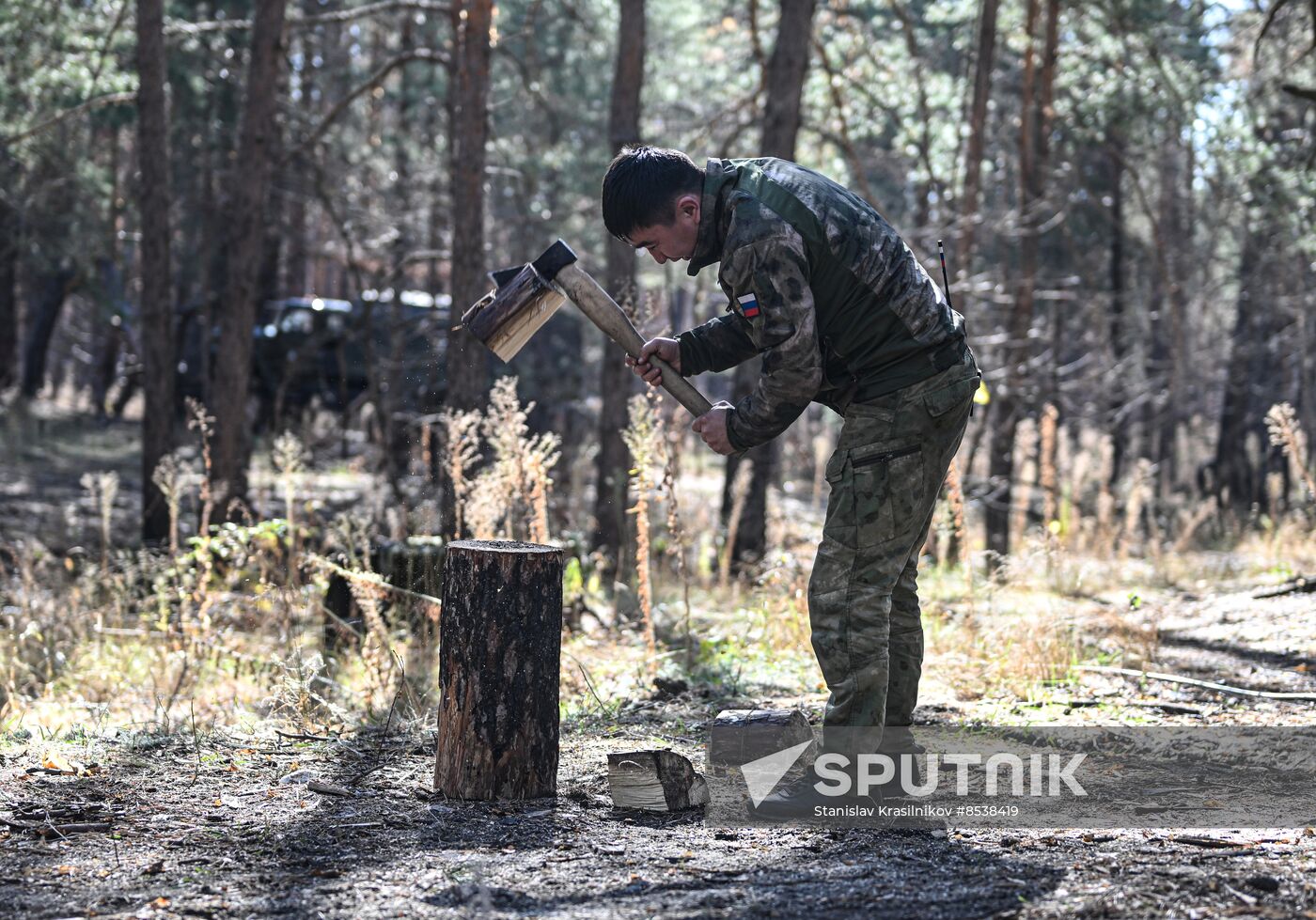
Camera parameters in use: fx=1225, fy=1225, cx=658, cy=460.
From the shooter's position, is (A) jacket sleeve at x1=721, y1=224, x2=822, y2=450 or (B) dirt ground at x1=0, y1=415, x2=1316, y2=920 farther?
(A) jacket sleeve at x1=721, y1=224, x2=822, y2=450

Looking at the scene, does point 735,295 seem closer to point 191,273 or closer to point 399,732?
point 399,732

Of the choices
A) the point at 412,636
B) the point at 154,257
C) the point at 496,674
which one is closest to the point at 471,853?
the point at 496,674

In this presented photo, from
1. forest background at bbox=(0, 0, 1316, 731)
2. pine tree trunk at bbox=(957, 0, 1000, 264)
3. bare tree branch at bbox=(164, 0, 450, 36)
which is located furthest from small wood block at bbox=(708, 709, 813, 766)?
pine tree trunk at bbox=(957, 0, 1000, 264)

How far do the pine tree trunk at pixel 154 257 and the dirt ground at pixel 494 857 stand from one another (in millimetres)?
7224

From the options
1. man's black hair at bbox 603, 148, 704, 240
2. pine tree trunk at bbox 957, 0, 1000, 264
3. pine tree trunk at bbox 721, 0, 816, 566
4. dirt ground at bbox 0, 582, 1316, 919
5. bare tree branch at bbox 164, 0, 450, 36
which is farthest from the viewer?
pine tree trunk at bbox 957, 0, 1000, 264

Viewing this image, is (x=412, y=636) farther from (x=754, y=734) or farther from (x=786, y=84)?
(x=786, y=84)

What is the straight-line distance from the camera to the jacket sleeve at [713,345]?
14.4 ft

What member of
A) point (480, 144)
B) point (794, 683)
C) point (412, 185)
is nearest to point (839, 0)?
point (412, 185)

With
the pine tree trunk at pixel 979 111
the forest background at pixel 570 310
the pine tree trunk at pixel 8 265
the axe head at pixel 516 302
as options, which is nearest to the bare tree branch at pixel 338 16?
the forest background at pixel 570 310

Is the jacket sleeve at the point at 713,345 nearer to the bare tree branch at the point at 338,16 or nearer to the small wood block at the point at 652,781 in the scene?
the small wood block at the point at 652,781

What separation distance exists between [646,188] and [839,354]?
2.75 ft

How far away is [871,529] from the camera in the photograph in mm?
4043

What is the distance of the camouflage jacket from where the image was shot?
12.7 feet

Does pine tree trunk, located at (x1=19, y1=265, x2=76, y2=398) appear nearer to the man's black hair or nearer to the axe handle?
the axe handle
